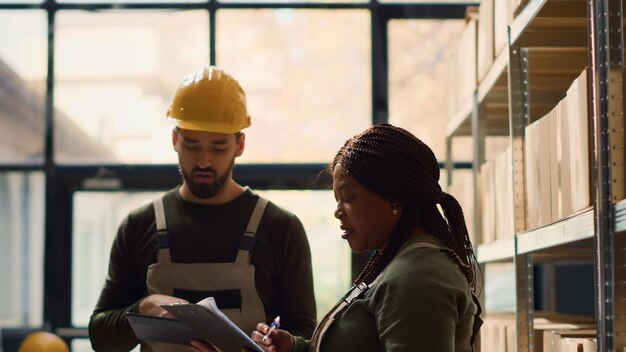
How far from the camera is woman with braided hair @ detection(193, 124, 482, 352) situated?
152 cm

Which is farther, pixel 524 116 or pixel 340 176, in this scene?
pixel 524 116

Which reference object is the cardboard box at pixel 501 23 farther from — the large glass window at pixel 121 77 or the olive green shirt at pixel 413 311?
the large glass window at pixel 121 77

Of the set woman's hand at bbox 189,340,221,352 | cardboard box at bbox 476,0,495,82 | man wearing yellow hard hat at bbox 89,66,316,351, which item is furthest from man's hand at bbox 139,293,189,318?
cardboard box at bbox 476,0,495,82

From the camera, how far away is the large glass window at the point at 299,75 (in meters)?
4.46

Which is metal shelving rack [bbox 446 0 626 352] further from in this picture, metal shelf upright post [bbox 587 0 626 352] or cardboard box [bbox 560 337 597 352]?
cardboard box [bbox 560 337 597 352]

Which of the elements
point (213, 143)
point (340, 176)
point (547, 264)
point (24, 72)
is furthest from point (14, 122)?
point (340, 176)

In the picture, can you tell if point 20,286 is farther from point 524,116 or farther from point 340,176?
point 340,176

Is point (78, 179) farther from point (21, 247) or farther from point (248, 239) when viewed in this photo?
point (248, 239)

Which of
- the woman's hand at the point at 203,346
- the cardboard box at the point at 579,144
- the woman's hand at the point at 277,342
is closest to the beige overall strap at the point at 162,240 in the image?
the woman's hand at the point at 203,346

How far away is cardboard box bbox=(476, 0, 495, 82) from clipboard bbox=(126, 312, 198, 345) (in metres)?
1.50

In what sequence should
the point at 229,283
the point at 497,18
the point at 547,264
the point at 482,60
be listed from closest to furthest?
the point at 229,283 → the point at 497,18 → the point at 482,60 → the point at 547,264

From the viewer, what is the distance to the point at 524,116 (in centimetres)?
269

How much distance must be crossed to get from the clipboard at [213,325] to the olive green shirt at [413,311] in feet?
0.75

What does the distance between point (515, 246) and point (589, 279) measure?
1835 millimetres
